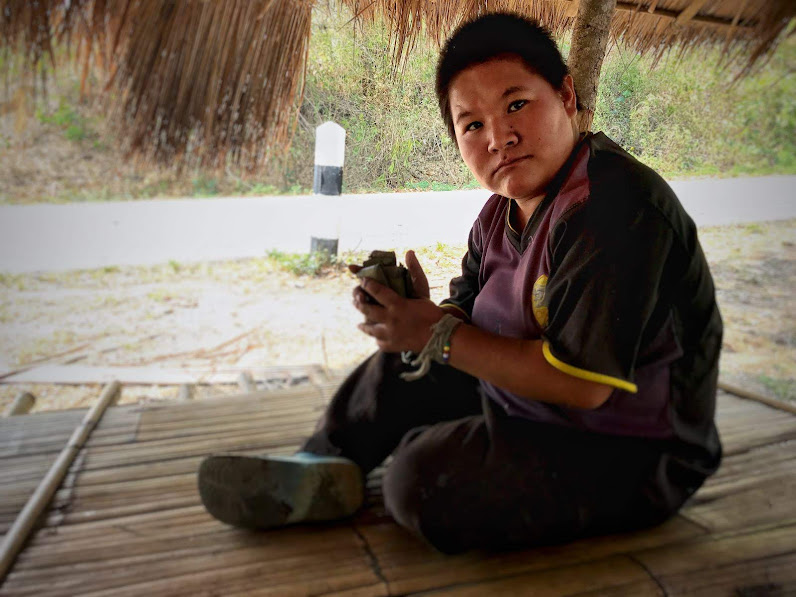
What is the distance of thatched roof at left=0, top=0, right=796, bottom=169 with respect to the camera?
792 mm

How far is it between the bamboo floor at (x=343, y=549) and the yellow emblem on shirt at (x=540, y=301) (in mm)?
357

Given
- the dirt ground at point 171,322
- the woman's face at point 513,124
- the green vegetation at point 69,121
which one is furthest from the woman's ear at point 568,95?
the dirt ground at point 171,322

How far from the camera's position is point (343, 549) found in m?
0.96

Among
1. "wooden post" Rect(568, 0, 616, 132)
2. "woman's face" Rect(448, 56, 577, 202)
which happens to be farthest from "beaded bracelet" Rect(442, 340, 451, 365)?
"wooden post" Rect(568, 0, 616, 132)

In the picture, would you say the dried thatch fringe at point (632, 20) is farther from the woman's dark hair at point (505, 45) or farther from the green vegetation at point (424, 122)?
the woman's dark hair at point (505, 45)

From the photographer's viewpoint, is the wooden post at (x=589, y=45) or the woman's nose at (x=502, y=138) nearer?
the woman's nose at (x=502, y=138)

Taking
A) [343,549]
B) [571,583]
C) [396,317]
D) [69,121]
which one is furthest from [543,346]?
[69,121]

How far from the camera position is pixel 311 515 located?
100 cm

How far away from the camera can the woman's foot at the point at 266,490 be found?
97cm

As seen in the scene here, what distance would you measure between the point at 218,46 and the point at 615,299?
646 millimetres

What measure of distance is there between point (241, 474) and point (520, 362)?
475mm

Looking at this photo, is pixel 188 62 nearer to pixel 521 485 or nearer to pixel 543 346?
pixel 543 346

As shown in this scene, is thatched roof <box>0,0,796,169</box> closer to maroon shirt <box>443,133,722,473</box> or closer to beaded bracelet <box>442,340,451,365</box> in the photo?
maroon shirt <box>443,133,722,473</box>

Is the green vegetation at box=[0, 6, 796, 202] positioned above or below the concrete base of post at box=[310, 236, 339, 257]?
above
